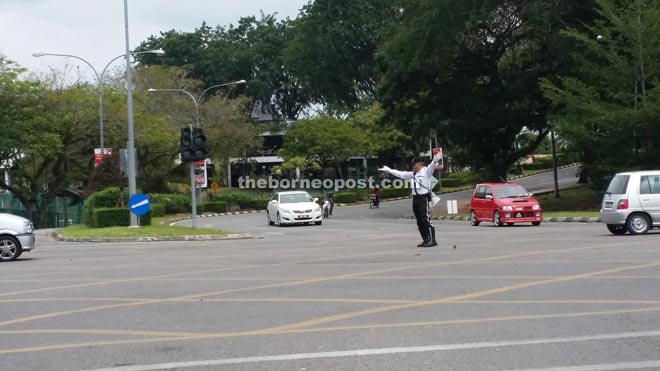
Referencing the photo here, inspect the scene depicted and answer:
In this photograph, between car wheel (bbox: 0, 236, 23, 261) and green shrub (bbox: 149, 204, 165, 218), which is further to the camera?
green shrub (bbox: 149, 204, 165, 218)

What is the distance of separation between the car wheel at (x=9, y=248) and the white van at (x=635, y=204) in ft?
46.5

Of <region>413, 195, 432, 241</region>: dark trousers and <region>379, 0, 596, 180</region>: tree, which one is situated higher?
<region>379, 0, 596, 180</region>: tree

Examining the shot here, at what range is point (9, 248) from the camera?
68.4 feet

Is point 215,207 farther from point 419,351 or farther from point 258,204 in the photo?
point 419,351

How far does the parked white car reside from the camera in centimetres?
2080

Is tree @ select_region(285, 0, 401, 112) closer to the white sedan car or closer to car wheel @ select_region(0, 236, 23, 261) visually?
the white sedan car

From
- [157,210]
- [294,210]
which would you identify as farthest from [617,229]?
[157,210]

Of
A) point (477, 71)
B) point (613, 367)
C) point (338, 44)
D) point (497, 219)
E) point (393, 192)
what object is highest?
point (338, 44)

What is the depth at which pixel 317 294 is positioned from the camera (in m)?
12.1

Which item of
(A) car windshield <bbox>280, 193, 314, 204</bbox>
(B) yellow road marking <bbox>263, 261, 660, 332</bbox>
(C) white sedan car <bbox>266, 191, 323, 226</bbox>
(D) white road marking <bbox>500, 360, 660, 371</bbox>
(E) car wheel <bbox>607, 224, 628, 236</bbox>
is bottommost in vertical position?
(D) white road marking <bbox>500, 360, 660, 371</bbox>

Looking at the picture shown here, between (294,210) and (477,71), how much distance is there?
722 inches

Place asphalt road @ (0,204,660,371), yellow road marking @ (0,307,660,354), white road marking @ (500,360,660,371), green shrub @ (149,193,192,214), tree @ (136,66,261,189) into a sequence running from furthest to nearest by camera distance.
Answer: tree @ (136,66,261,189) < green shrub @ (149,193,192,214) < yellow road marking @ (0,307,660,354) < asphalt road @ (0,204,660,371) < white road marking @ (500,360,660,371)

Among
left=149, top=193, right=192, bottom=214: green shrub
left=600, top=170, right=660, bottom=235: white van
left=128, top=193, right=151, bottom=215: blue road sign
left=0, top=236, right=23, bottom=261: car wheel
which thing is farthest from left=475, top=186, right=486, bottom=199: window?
left=149, top=193, right=192, bottom=214: green shrub

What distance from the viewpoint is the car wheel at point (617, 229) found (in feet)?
75.4
